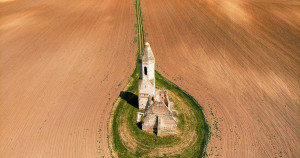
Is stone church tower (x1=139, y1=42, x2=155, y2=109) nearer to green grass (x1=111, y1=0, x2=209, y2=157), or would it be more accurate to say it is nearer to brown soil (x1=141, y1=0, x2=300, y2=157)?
green grass (x1=111, y1=0, x2=209, y2=157)

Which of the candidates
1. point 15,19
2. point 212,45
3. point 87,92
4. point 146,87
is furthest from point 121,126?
point 15,19

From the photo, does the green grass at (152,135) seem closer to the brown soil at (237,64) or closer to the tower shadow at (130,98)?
the tower shadow at (130,98)

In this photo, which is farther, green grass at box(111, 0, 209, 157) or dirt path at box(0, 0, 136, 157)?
dirt path at box(0, 0, 136, 157)

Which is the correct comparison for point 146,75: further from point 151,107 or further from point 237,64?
point 237,64

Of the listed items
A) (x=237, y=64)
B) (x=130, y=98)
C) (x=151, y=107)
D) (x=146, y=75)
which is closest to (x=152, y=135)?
(x=151, y=107)

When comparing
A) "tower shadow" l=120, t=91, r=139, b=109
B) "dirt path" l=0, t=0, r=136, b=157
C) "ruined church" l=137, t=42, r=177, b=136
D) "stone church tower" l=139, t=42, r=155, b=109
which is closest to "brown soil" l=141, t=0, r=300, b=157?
"ruined church" l=137, t=42, r=177, b=136

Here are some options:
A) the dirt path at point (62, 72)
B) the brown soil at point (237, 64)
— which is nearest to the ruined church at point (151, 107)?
the brown soil at point (237, 64)
